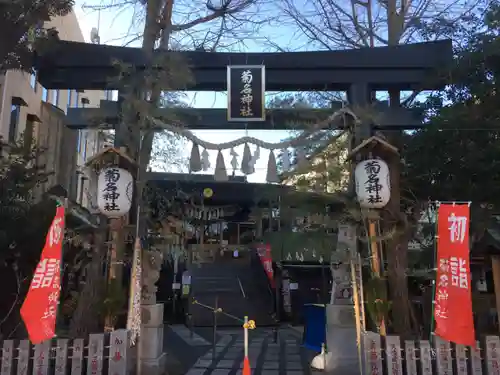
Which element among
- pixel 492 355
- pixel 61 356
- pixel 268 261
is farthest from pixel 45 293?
pixel 268 261

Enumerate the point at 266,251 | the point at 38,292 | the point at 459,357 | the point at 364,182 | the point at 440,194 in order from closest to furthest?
the point at 38,292
the point at 459,357
the point at 364,182
the point at 440,194
the point at 266,251

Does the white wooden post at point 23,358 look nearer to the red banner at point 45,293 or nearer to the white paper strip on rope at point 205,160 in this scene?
the red banner at point 45,293

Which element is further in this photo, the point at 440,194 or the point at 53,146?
the point at 53,146

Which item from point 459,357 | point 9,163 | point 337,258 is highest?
point 9,163

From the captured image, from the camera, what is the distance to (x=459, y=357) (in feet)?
24.2

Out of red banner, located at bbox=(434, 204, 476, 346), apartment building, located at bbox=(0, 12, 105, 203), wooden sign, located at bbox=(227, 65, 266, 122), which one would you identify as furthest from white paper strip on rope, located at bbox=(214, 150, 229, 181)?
apartment building, located at bbox=(0, 12, 105, 203)

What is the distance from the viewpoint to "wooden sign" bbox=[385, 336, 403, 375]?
24.2 feet

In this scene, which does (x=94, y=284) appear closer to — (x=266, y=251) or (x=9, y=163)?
(x=9, y=163)

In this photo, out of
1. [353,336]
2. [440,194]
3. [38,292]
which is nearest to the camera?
[38,292]

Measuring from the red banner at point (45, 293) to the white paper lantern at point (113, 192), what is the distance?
111 cm

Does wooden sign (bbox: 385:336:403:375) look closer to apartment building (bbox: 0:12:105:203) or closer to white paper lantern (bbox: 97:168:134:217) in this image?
white paper lantern (bbox: 97:168:134:217)

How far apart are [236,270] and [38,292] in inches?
734

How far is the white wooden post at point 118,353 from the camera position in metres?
7.55

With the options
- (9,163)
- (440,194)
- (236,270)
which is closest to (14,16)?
(9,163)
